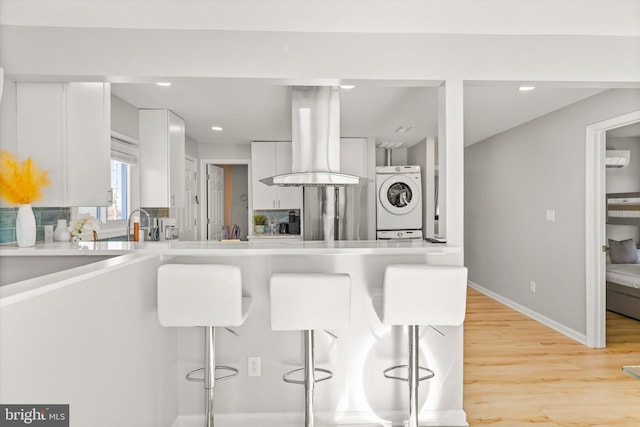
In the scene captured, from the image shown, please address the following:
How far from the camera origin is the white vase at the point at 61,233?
2.87m

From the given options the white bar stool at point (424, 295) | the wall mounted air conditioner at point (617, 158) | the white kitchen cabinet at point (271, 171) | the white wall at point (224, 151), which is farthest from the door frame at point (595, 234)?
the white wall at point (224, 151)

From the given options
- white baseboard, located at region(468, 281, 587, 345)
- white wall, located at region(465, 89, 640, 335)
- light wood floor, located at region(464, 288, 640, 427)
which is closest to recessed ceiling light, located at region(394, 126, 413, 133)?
white wall, located at region(465, 89, 640, 335)

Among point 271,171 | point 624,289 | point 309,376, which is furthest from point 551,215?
point 271,171

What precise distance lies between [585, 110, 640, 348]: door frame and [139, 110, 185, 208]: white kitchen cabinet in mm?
4060

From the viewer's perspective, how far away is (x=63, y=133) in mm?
2627

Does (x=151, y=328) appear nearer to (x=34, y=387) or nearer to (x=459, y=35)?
(x=34, y=387)

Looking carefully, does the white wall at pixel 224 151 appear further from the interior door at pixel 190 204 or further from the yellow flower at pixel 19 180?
the yellow flower at pixel 19 180

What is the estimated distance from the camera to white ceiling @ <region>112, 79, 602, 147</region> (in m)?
3.61

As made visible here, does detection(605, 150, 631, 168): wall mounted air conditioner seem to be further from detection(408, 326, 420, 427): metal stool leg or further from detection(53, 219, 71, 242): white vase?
detection(53, 219, 71, 242): white vase

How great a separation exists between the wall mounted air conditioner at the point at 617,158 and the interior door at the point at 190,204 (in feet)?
17.4

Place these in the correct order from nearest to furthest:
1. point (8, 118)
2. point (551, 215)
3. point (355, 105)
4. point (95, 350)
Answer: point (95, 350) → point (8, 118) → point (355, 105) → point (551, 215)

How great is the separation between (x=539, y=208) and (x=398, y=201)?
6.85ft

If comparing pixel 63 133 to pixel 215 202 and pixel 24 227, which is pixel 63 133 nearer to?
pixel 24 227

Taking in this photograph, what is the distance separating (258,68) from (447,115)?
119cm
